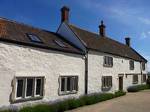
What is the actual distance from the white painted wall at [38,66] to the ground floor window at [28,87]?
1.23ft

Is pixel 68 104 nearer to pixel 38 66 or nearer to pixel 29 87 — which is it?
pixel 29 87

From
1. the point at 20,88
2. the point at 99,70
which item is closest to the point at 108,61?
the point at 99,70

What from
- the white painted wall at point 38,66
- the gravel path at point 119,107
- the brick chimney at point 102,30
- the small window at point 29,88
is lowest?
the gravel path at point 119,107

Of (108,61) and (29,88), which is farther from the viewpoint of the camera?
(108,61)

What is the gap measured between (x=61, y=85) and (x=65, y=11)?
10.5m

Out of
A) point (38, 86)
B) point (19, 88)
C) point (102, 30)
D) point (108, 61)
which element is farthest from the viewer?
point (102, 30)

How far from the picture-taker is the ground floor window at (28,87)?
41.8ft

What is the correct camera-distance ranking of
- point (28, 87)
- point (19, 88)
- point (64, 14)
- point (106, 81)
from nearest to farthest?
point (19, 88) → point (28, 87) → point (106, 81) → point (64, 14)

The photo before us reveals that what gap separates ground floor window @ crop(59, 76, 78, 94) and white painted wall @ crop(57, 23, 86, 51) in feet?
12.1

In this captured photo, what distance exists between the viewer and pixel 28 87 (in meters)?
13.4

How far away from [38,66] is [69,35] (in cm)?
839

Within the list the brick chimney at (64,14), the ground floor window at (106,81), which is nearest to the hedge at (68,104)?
the ground floor window at (106,81)

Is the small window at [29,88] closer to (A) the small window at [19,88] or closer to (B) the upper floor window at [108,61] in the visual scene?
(A) the small window at [19,88]

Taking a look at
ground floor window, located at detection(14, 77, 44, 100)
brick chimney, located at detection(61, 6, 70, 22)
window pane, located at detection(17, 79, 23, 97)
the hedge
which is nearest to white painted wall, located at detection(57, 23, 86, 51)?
brick chimney, located at detection(61, 6, 70, 22)
